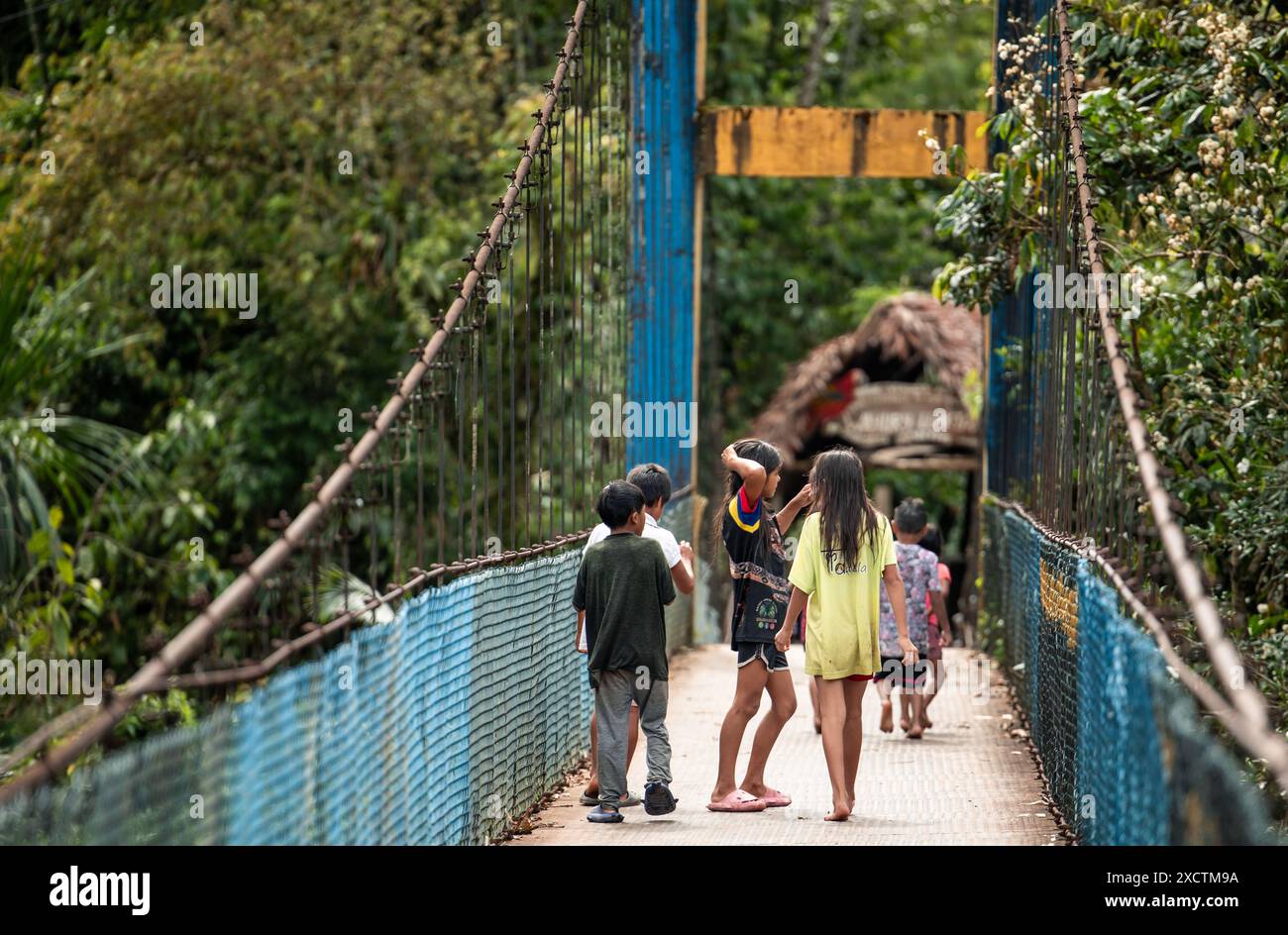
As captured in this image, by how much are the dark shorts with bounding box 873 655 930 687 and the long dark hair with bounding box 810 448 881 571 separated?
5.66ft

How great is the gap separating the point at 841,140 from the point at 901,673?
5799 millimetres

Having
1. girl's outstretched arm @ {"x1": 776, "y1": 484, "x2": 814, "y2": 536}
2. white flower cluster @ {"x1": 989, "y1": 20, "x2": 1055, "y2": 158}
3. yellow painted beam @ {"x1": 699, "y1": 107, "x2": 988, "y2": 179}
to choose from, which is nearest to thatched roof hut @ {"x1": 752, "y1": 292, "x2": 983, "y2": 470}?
yellow painted beam @ {"x1": 699, "y1": 107, "x2": 988, "y2": 179}

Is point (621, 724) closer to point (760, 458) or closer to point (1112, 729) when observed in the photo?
point (760, 458)

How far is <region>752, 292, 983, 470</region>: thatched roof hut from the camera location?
51.9ft

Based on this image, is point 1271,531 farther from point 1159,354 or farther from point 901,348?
point 901,348

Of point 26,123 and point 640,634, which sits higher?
point 26,123

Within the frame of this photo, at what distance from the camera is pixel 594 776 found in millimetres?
6500

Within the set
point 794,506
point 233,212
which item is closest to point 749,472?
point 794,506

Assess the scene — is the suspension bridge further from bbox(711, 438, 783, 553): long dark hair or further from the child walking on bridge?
bbox(711, 438, 783, 553): long dark hair

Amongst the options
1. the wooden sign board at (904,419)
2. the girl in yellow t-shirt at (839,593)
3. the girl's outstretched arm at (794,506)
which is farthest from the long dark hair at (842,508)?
the wooden sign board at (904,419)

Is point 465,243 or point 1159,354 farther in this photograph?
point 465,243

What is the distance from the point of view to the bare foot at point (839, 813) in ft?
19.9
